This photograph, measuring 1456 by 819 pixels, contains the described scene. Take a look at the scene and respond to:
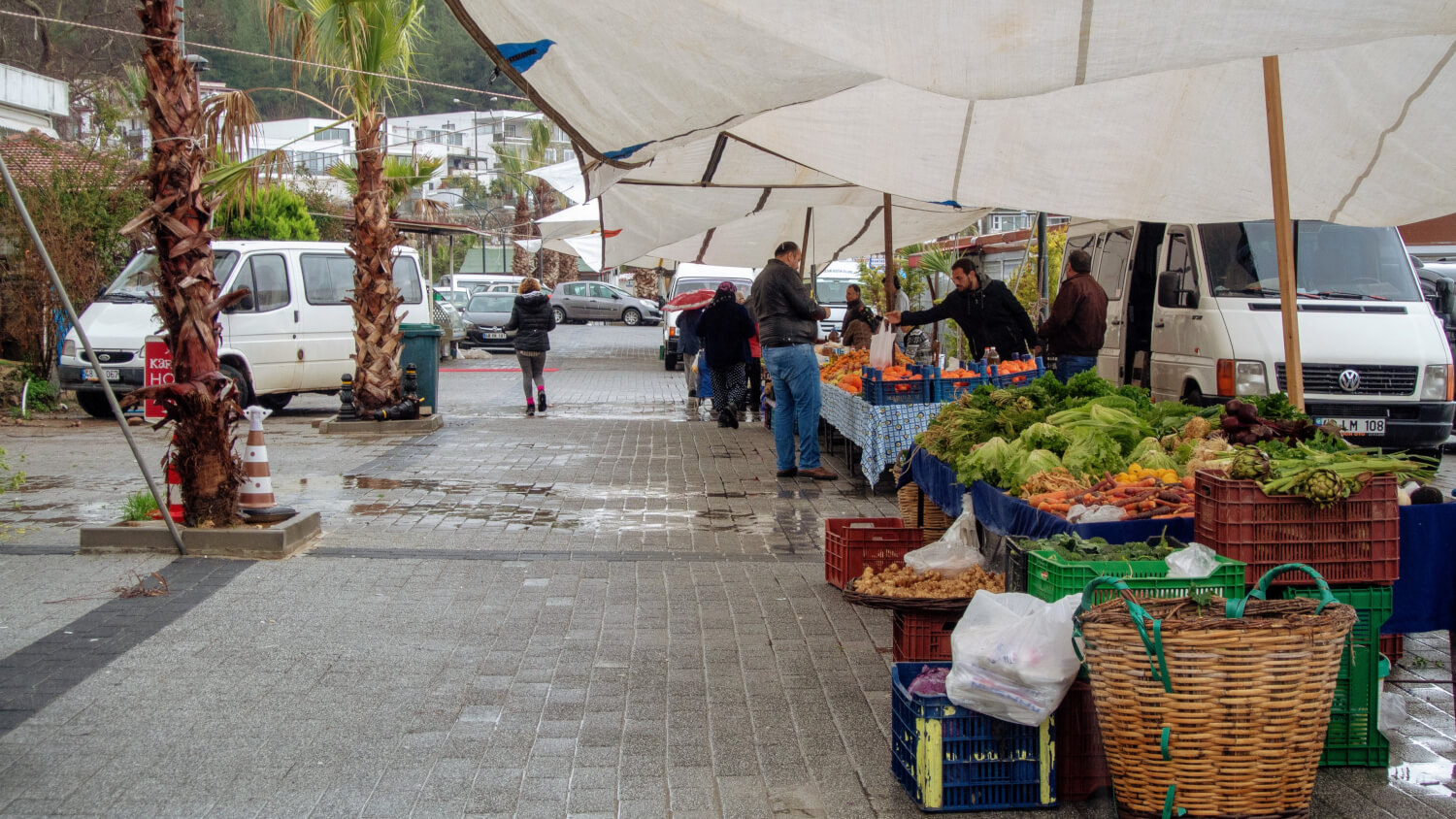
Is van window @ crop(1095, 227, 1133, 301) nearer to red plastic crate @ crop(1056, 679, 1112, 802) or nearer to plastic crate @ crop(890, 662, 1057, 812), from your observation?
red plastic crate @ crop(1056, 679, 1112, 802)

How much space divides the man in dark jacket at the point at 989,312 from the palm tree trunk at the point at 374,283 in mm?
6884

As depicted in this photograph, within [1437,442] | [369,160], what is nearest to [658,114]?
[1437,442]

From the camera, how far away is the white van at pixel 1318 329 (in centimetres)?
1017

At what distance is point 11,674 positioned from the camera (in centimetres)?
515

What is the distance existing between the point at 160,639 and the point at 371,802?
94.3 inches

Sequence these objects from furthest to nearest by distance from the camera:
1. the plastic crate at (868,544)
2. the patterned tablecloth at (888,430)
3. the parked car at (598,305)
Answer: the parked car at (598,305) < the patterned tablecloth at (888,430) < the plastic crate at (868,544)

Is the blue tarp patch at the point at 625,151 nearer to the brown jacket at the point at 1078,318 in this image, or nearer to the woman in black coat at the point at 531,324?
the brown jacket at the point at 1078,318

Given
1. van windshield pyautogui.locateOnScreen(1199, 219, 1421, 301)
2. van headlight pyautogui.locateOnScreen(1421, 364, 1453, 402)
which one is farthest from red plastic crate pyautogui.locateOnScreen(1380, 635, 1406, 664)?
van headlight pyautogui.locateOnScreen(1421, 364, 1453, 402)

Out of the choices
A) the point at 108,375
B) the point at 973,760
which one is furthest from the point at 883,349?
the point at 108,375

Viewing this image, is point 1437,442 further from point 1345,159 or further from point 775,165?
point 775,165

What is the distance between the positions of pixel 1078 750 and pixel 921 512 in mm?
3526

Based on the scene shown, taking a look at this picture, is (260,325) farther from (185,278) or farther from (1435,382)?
(1435,382)

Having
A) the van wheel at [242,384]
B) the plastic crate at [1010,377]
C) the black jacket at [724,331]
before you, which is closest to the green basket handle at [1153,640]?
the plastic crate at [1010,377]

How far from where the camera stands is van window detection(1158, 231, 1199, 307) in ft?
35.9
